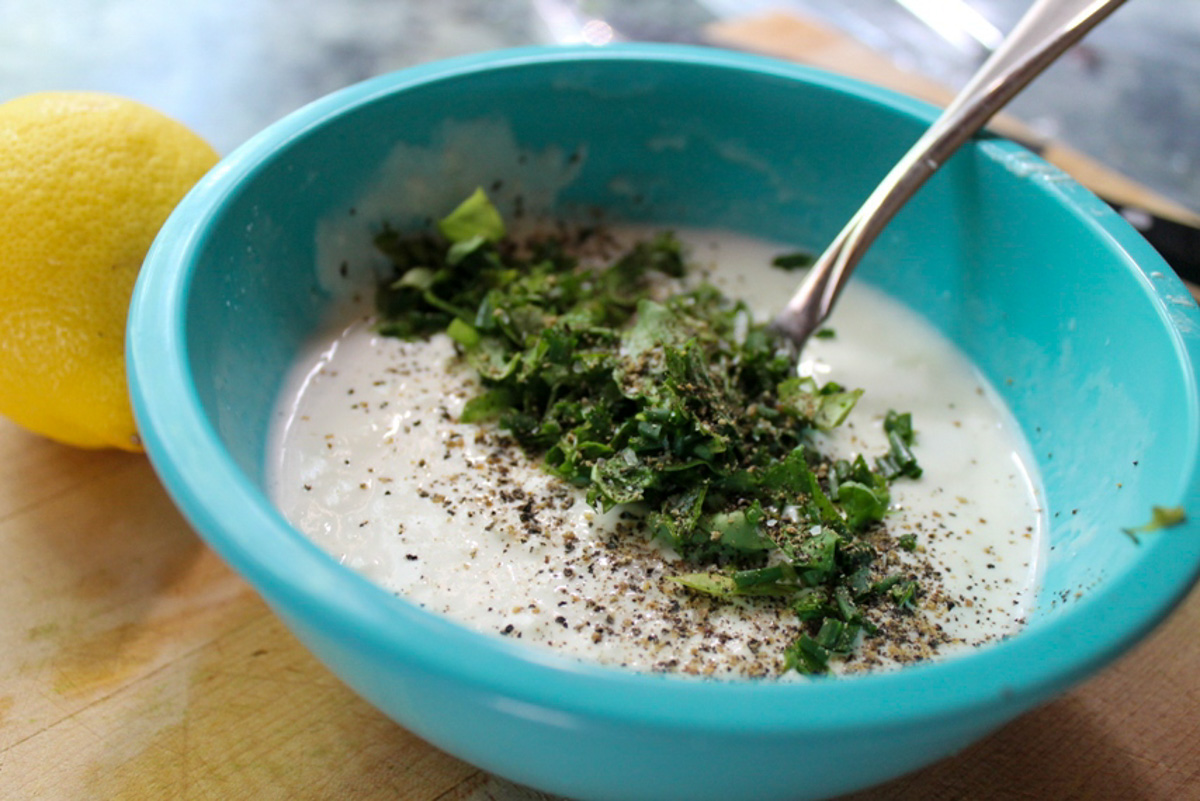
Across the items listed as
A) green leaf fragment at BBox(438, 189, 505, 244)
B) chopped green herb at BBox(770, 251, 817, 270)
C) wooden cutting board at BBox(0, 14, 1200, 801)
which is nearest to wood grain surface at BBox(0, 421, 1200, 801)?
wooden cutting board at BBox(0, 14, 1200, 801)

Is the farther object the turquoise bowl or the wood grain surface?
the wood grain surface

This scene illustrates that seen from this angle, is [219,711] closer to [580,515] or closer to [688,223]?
[580,515]

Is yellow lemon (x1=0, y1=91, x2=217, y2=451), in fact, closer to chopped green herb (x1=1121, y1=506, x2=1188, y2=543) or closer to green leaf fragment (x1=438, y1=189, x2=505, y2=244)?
green leaf fragment (x1=438, y1=189, x2=505, y2=244)

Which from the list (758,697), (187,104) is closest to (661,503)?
(758,697)

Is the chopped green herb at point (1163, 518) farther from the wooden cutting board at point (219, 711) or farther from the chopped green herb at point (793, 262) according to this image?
the chopped green herb at point (793, 262)

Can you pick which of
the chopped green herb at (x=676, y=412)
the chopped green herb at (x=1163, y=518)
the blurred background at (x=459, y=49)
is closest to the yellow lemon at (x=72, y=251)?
the chopped green herb at (x=676, y=412)

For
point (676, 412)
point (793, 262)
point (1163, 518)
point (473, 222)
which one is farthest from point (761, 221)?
point (1163, 518)
